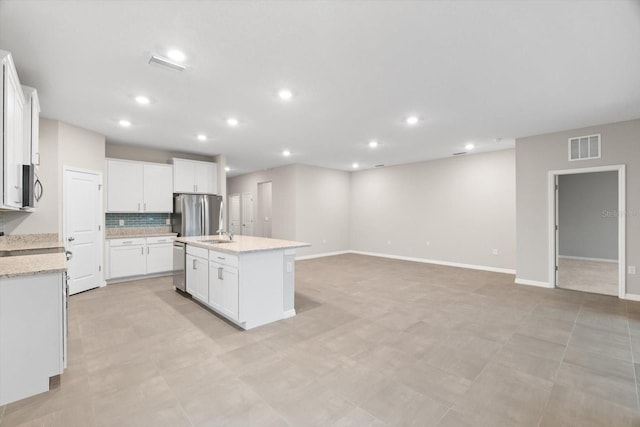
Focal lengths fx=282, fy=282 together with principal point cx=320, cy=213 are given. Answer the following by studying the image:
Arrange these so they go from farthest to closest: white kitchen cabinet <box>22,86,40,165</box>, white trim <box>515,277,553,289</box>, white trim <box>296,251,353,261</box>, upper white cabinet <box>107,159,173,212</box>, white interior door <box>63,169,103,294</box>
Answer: white trim <box>296,251,353,261</box> < upper white cabinet <box>107,159,173,212</box> < white trim <box>515,277,553,289</box> < white interior door <box>63,169,103,294</box> < white kitchen cabinet <box>22,86,40,165</box>

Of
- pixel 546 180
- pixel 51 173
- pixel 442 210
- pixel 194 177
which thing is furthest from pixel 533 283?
pixel 51 173

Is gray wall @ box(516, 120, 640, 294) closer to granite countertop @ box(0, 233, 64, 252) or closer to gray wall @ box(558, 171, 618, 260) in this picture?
gray wall @ box(558, 171, 618, 260)

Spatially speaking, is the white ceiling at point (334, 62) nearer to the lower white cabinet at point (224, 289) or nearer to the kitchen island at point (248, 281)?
the kitchen island at point (248, 281)

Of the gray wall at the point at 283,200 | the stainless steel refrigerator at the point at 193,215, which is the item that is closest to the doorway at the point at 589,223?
the gray wall at the point at 283,200

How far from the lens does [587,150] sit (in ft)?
14.7

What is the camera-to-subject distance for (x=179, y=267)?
4473mm

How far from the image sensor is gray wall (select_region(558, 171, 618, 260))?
7410 mm

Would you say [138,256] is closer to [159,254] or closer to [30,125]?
[159,254]

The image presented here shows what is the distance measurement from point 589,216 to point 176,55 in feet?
33.5

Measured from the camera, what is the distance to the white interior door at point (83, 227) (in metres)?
4.33

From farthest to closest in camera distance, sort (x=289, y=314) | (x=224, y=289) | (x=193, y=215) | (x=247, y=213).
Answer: (x=247, y=213) < (x=193, y=215) < (x=289, y=314) < (x=224, y=289)

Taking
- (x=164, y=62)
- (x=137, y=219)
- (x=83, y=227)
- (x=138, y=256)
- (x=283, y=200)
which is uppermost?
(x=164, y=62)

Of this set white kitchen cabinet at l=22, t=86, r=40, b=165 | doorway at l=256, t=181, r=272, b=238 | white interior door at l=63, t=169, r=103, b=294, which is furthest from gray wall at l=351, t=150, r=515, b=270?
white kitchen cabinet at l=22, t=86, r=40, b=165

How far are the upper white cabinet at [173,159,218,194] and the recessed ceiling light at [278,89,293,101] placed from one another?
144 inches
